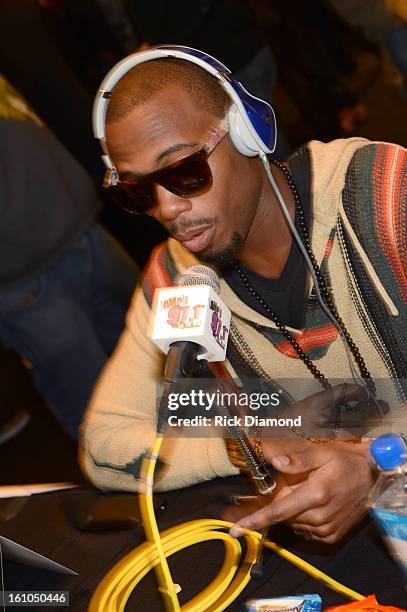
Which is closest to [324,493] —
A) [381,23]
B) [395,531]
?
[395,531]

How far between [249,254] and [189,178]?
0.28 meters

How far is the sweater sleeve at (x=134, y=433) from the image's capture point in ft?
4.79

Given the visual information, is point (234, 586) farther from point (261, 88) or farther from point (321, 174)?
point (261, 88)

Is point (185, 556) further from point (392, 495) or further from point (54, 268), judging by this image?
point (54, 268)

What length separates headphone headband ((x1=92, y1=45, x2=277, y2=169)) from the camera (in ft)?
4.73

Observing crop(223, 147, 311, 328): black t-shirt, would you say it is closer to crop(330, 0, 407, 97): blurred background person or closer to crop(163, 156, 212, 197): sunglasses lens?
crop(163, 156, 212, 197): sunglasses lens

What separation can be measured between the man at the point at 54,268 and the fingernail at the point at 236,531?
4.83ft

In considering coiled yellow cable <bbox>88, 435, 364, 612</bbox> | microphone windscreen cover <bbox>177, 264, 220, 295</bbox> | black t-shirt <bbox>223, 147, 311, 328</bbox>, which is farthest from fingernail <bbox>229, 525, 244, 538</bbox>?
black t-shirt <bbox>223, 147, 311, 328</bbox>

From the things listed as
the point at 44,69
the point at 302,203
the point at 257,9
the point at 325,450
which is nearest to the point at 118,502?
the point at 325,450

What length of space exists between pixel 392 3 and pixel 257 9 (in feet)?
5.76

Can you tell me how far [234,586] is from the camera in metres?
1.19

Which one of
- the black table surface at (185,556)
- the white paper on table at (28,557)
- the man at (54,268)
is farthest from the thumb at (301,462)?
the man at (54,268)

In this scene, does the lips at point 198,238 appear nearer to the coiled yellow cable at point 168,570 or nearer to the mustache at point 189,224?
the mustache at point 189,224

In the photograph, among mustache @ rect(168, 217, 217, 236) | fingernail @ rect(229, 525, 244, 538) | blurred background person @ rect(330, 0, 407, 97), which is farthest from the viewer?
blurred background person @ rect(330, 0, 407, 97)
